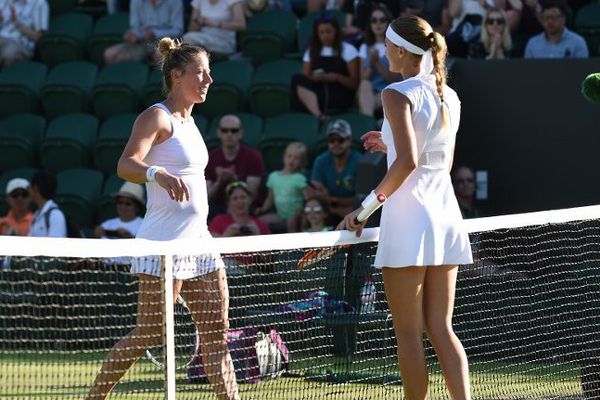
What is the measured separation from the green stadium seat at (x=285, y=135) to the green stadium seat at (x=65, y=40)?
3101 millimetres

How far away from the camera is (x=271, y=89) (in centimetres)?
1336

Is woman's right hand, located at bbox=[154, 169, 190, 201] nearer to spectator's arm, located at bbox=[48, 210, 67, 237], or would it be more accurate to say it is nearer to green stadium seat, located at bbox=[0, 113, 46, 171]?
spectator's arm, located at bbox=[48, 210, 67, 237]

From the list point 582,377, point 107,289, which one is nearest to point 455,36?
point 107,289

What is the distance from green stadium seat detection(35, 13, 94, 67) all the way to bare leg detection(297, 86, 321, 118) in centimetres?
319

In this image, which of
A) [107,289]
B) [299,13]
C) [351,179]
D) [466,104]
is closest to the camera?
[107,289]

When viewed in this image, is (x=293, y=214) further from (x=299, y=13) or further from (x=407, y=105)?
(x=407, y=105)

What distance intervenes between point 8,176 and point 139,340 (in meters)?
7.76

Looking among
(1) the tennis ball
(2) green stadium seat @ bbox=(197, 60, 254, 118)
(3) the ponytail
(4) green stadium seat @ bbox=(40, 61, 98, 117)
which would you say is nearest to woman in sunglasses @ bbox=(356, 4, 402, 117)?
(2) green stadium seat @ bbox=(197, 60, 254, 118)

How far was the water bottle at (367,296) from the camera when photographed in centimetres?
661

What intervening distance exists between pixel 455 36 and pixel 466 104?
0.74m

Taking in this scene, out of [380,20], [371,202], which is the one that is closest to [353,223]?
[371,202]

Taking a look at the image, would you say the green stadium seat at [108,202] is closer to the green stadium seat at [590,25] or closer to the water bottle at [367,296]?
the green stadium seat at [590,25]

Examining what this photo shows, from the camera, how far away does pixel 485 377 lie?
7.13 metres

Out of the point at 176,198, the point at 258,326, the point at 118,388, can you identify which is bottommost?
the point at 118,388
